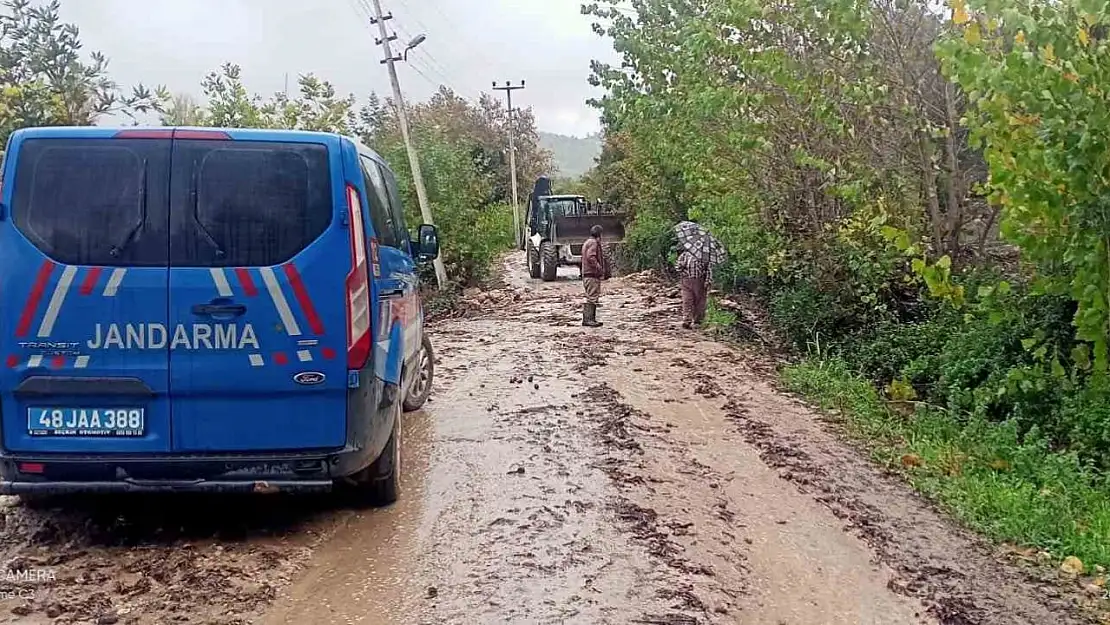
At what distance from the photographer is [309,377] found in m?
5.20

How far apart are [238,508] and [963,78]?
5668 millimetres

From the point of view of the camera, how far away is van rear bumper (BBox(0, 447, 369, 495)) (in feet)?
16.7

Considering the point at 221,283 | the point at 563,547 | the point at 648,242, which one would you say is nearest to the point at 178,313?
the point at 221,283

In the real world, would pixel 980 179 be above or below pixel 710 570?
above

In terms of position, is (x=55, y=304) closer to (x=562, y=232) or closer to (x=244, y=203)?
(x=244, y=203)

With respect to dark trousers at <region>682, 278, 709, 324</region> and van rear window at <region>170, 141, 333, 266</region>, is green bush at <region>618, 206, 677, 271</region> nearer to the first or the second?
dark trousers at <region>682, 278, 709, 324</region>

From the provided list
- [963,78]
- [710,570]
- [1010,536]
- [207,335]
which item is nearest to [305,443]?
[207,335]

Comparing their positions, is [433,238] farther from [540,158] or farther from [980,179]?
[540,158]

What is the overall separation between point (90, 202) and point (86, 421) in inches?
43.2

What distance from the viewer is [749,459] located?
25.1 feet

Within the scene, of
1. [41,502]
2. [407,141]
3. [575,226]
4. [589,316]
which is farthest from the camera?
[575,226]

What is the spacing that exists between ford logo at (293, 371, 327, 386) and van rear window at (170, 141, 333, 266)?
0.59 metres

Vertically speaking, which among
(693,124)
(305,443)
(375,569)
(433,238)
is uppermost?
(693,124)

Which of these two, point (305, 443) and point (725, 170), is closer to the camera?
point (305, 443)
